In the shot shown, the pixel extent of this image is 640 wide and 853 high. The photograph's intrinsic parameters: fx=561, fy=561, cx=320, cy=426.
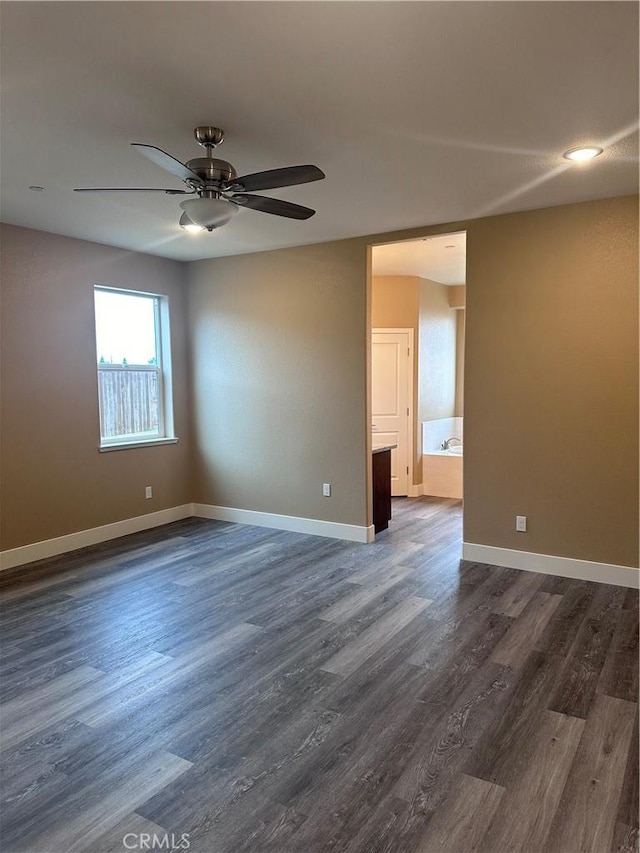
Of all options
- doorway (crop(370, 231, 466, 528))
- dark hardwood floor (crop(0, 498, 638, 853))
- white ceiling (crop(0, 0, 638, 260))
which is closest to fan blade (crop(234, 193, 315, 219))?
white ceiling (crop(0, 0, 638, 260))

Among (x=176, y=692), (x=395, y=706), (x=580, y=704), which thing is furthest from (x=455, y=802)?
(x=176, y=692)

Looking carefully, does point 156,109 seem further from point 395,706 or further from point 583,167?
point 395,706

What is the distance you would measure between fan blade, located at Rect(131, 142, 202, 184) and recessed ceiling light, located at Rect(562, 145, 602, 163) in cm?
194

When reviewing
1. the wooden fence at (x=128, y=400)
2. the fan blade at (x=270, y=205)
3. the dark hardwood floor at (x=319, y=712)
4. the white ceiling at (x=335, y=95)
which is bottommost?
the dark hardwood floor at (x=319, y=712)

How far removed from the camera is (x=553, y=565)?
4141 millimetres

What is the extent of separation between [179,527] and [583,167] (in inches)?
179

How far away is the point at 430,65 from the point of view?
6.97 feet

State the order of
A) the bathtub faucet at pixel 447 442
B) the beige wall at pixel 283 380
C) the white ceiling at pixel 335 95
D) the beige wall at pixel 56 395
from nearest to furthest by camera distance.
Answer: the white ceiling at pixel 335 95 → the beige wall at pixel 56 395 → the beige wall at pixel 283 380 → the bathtub faucet at pixel 447 442

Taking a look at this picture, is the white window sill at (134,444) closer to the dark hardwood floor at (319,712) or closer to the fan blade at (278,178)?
the dark hardwood floor at (319,712)

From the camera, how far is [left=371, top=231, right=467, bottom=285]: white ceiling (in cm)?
518

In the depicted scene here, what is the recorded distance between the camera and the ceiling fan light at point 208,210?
256 centimetres

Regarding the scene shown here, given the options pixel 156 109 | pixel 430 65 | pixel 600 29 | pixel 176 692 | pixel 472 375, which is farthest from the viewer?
pixel 472 375

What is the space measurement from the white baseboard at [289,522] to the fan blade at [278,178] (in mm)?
3263

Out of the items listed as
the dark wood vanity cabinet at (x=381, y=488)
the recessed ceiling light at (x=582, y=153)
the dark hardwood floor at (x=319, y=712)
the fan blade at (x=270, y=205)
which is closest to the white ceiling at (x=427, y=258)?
the recessed ceiling light at (x=582, y=153)
